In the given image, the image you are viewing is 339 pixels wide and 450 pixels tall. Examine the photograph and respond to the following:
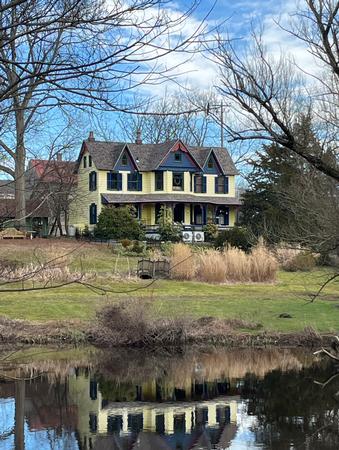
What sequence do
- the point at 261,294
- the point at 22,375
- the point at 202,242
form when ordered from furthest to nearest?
the point at 202,242
the point at 261,294
the point at 22,375

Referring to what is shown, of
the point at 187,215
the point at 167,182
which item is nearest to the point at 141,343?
the point at 167,182

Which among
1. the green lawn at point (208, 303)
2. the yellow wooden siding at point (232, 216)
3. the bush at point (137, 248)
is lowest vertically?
the green lawn at point (208, 303)

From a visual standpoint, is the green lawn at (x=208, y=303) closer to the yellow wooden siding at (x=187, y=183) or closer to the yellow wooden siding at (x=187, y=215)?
the yellow wooden siding at (x=187, y=215)

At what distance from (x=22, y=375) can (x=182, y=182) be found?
3679 centimetres

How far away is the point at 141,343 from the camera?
1802 cm

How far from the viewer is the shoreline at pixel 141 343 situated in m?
17.9

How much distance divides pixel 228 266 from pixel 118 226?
14.3m

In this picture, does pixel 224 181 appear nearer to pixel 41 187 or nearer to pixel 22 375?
pixel 22 375

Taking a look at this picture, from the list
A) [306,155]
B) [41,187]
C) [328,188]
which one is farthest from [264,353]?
[41,187]

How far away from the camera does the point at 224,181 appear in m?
52.5

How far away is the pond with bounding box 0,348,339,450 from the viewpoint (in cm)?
1071

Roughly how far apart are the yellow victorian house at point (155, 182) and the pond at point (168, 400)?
31.5m

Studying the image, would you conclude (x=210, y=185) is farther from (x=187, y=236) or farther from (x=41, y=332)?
(x=41, y=332)

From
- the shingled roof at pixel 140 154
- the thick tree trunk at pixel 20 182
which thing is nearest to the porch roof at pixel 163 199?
the shingled roof at pixel 140 154
